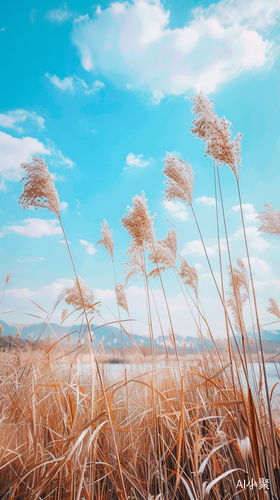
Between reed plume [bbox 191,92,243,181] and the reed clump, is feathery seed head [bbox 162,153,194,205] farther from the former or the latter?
reed plume [bbox 191,92,243,181]

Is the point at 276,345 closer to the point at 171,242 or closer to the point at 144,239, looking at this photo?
the point at 171,242

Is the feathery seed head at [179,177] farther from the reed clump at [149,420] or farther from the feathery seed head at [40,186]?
the feathery seed head at [40,186]

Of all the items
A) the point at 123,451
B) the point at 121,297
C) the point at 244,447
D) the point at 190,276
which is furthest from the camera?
the point at 121,297

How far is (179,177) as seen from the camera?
6.98ft

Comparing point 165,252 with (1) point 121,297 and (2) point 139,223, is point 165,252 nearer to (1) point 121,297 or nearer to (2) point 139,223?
(2) point 139,223

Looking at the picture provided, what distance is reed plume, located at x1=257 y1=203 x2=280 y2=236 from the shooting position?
1892 millimetres

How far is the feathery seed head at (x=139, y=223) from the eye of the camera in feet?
6.66

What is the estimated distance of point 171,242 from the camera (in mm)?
2947

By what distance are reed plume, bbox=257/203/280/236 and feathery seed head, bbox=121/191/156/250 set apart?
87cm

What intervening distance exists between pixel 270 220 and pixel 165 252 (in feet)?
3.20

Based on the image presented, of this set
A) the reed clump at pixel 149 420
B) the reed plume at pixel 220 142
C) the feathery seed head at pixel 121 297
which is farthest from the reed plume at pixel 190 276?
the reed plume at pixel 220 142

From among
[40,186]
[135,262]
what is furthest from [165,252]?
[40,186]

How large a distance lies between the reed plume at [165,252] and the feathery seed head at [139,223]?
0.74ft

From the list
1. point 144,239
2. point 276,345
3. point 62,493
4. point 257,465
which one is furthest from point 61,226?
point 276,345
